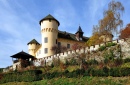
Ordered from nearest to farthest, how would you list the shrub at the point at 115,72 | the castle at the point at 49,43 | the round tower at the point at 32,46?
the shrub at the point at 115,72, the castle at the point at 49,43, the round tower at the point at 32,46

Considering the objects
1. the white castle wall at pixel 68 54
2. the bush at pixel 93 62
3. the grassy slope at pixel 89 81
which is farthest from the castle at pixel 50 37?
the grassy slope at pixel 89 81

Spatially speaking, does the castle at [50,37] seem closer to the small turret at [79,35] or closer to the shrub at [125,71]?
the small turret at [79,35]

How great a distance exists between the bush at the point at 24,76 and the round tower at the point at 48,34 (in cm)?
1609

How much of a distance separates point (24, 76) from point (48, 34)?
18783 mm

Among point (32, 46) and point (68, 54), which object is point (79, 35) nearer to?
point (32, 46)

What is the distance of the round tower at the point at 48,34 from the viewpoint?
165 feet

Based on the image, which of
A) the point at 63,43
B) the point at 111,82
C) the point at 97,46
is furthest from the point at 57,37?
the point at 111,82

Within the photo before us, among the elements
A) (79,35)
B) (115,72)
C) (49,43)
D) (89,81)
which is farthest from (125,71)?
(79,35)

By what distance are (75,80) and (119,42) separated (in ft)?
34.3

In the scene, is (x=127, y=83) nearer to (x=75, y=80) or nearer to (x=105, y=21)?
(x=75, y=80)

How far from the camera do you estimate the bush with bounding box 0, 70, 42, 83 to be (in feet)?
105

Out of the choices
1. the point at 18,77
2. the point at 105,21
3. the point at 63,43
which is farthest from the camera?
the point at 63,43

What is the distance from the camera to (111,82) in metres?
24.5

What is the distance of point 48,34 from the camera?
50750 mm
